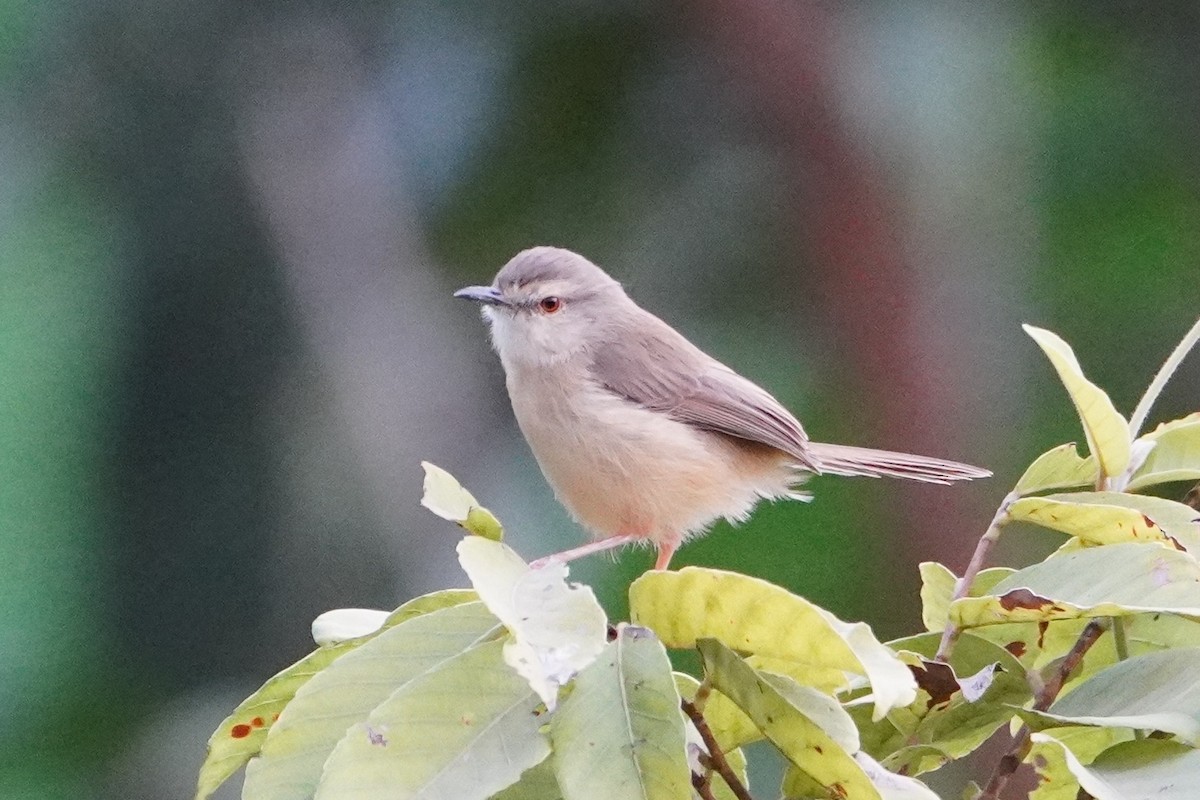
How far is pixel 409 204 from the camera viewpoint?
4.27 meters

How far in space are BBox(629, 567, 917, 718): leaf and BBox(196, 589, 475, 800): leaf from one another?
10.4 inches

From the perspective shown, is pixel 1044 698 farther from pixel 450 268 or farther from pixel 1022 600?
pixel 450 268

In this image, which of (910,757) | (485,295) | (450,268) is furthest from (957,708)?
(450,268)

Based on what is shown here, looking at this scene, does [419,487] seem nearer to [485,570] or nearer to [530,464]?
[530,464]

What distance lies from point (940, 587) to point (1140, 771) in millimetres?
419

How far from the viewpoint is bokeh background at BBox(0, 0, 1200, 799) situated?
155 inches

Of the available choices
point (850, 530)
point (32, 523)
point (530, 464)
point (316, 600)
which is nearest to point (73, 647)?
point (32, 523)

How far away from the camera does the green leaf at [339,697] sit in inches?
44.4

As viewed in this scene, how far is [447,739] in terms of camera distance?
1035 millimetres

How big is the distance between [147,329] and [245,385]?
0.35m

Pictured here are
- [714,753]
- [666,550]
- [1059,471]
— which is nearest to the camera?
[714,753]


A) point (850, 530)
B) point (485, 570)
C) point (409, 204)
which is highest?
point (409, 204)

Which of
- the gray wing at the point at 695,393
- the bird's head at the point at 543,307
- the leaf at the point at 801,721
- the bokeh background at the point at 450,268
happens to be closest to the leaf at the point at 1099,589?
the leaf at the point at 801,721

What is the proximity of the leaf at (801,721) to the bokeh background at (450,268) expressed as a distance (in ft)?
9.26
